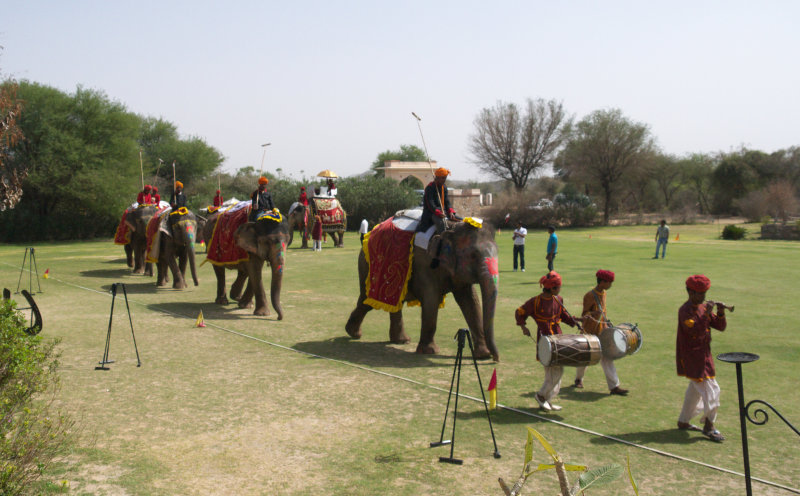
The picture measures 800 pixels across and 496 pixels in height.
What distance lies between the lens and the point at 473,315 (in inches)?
383

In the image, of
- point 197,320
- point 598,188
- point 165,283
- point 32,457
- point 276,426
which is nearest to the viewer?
point 32,457

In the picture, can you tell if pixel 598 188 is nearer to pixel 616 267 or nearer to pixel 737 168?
pixel 737 168

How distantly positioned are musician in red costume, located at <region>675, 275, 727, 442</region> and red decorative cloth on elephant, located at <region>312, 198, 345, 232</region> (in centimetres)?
2432

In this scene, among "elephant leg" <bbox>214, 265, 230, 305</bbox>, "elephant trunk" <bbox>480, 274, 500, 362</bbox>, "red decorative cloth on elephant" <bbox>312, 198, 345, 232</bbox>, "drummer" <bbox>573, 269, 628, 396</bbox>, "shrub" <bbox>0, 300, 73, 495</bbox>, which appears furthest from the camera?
"red decorative cloth on elephant" <bbox>312, 198, 345, 232</bbox>

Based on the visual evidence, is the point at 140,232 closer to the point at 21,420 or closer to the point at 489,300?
the point at 489,300

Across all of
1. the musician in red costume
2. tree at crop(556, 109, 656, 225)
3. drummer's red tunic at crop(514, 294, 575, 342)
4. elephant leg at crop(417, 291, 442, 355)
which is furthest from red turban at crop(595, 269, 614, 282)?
tree at crop(556, 109, 656, 225)

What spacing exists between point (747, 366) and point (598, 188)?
52483 mm

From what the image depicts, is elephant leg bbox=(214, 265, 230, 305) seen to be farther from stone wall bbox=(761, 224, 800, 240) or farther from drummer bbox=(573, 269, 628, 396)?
stone wall bbox=(761, 224, 800, 240)

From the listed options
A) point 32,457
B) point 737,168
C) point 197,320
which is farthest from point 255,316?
point 737,168

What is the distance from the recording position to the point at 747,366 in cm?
896

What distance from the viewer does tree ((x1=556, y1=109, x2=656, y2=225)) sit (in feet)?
182

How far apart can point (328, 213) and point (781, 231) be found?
2415 centimetres

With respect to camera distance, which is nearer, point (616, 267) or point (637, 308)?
point (637, 308)

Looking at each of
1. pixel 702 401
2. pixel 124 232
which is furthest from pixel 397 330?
pixel 124 232
